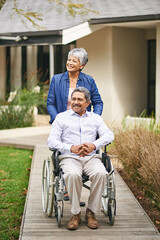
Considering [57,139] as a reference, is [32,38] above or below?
above

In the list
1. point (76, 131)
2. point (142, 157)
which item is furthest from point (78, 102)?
point (142, 157)

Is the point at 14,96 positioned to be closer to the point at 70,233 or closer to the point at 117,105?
the point at 117,105

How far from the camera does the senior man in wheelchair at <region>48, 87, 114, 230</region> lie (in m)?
4.39

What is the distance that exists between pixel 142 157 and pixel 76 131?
1595 millimetres

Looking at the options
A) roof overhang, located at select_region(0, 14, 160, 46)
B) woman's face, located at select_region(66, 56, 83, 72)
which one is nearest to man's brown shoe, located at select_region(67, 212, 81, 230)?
woman's face, located at select_region(66, 56, 83, 72)

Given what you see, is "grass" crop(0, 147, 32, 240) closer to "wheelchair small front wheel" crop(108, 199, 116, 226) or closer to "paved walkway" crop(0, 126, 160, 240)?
"paved walkway" crop(0, 126, 160, 240)

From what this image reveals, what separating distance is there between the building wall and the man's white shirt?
7342mm

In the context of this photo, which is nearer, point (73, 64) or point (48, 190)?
point (48, 190)

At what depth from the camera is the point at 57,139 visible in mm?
4660

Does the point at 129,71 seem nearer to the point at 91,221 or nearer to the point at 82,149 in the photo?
the point at 82,149

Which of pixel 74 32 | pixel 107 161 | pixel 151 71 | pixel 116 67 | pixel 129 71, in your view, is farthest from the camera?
pixel 151 71

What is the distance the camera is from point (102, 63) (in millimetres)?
12250

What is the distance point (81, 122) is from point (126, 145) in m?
2.03

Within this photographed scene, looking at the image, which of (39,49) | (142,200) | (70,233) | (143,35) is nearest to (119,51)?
(143,35)
